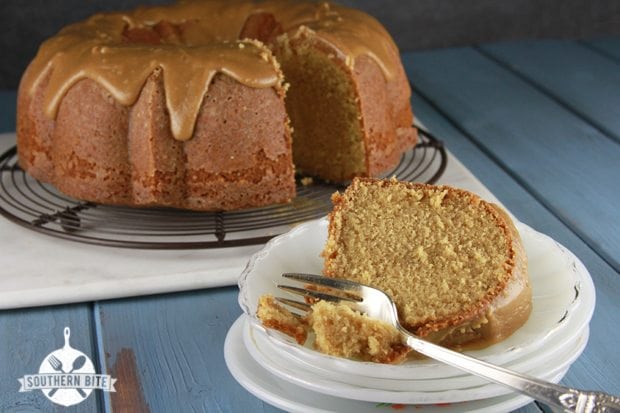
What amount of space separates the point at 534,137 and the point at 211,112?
131 centimetres

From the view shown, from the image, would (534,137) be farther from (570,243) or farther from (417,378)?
(417,378)

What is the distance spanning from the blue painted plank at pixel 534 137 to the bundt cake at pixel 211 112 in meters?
0.44

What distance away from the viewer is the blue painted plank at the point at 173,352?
75.6 inches

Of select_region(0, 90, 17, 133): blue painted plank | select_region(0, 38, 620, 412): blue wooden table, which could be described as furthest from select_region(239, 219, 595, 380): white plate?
select_region(0, 90, 17, 133): blue painted plank

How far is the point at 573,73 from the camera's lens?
4078 millimetres

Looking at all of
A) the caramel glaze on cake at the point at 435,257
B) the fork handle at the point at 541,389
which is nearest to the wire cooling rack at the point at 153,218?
the caramel glaze on cake at the point at 435,257

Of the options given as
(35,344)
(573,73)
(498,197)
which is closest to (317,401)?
(35,344)

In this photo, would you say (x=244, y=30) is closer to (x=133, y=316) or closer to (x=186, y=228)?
(x=186, y=228)

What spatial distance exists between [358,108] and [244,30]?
0.53 metres

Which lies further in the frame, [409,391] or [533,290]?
[533,290]

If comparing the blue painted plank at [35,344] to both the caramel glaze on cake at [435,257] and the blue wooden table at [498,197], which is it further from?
the caramel glaze on cake at [435,257]

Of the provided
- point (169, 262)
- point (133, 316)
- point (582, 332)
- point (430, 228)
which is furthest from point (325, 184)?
point (582, 332)

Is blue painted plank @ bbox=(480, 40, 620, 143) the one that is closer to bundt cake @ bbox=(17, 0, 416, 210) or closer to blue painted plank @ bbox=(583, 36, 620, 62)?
blue painted plank @ bbox=(583, 36, 620, 62)

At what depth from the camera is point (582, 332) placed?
71.6 inches
